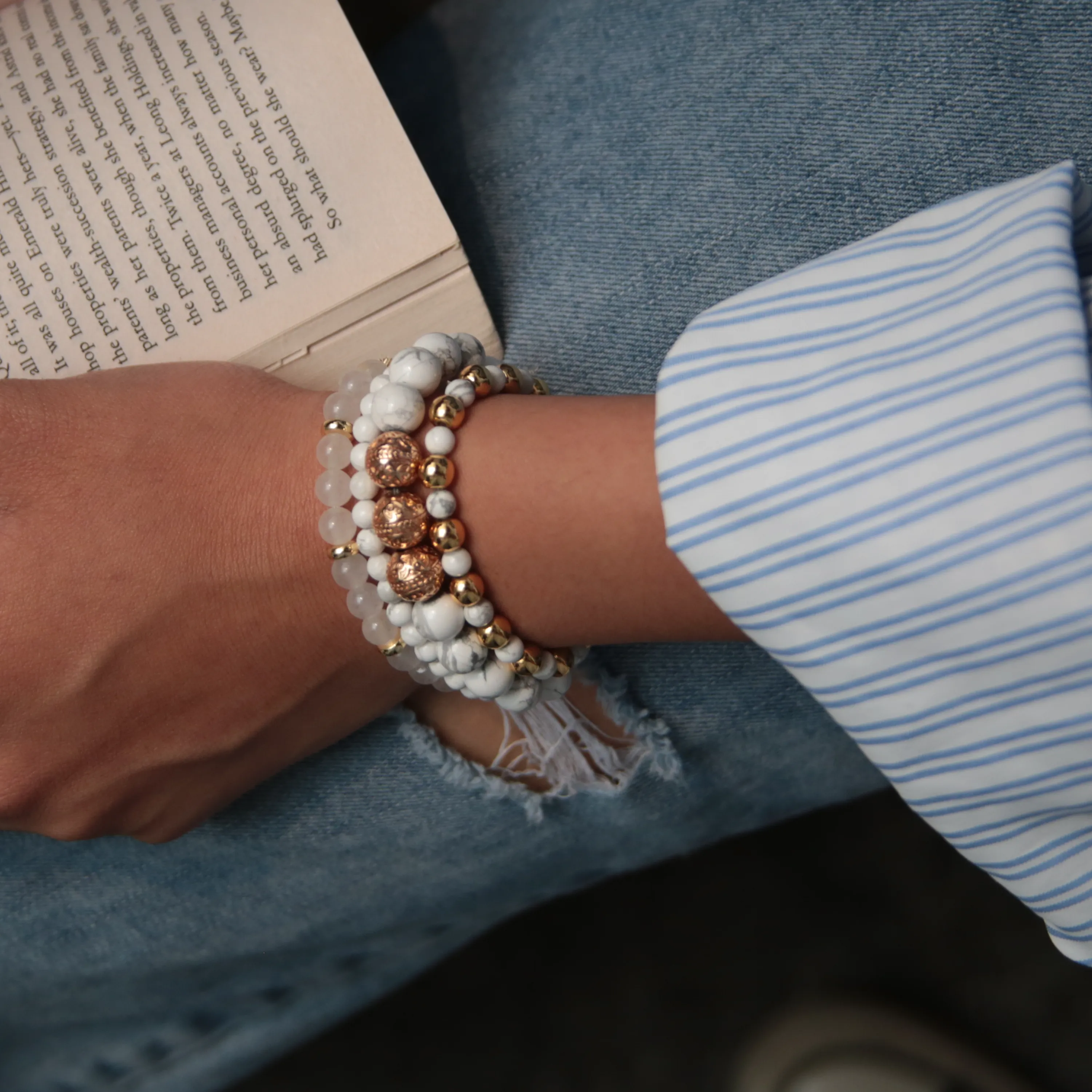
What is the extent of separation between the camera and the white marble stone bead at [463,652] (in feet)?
1.68

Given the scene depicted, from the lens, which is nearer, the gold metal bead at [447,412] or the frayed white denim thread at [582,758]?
the gold metal bead at [447,412]

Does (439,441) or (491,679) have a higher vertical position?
(439,441)

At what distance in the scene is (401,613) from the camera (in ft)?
1.69

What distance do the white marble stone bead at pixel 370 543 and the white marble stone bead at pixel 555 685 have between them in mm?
136

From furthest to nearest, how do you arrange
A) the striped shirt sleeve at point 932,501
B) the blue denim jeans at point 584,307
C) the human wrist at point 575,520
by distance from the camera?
1. the blue denim jeans at point 584,307
2. the human wrist at point 575,520
3. the striped shirt sleeve at point 932,501

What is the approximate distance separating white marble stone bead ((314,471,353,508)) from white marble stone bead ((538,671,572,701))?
0.17m

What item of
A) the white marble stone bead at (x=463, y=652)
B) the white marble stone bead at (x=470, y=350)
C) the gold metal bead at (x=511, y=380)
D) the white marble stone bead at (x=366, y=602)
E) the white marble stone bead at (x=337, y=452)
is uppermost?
the white marble stone bead at (x=470, y=350)

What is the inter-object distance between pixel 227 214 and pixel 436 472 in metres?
0.26

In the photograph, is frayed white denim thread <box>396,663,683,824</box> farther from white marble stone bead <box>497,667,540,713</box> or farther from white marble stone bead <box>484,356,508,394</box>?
white marble stone bead <box>484,356,508,394</box>

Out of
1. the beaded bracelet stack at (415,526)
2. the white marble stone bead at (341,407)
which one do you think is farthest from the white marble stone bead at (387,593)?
the white marble stone bead at (341,407)

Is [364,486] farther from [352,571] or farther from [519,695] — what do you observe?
[519,695]

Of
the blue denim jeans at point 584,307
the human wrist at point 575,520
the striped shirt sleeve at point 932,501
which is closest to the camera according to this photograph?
the striped shirt sleeve at point 932,501

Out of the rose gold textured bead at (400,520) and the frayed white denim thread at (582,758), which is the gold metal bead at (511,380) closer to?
the rose gold textured bead at (400,520)

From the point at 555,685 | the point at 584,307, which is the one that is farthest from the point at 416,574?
the point at 584,307
